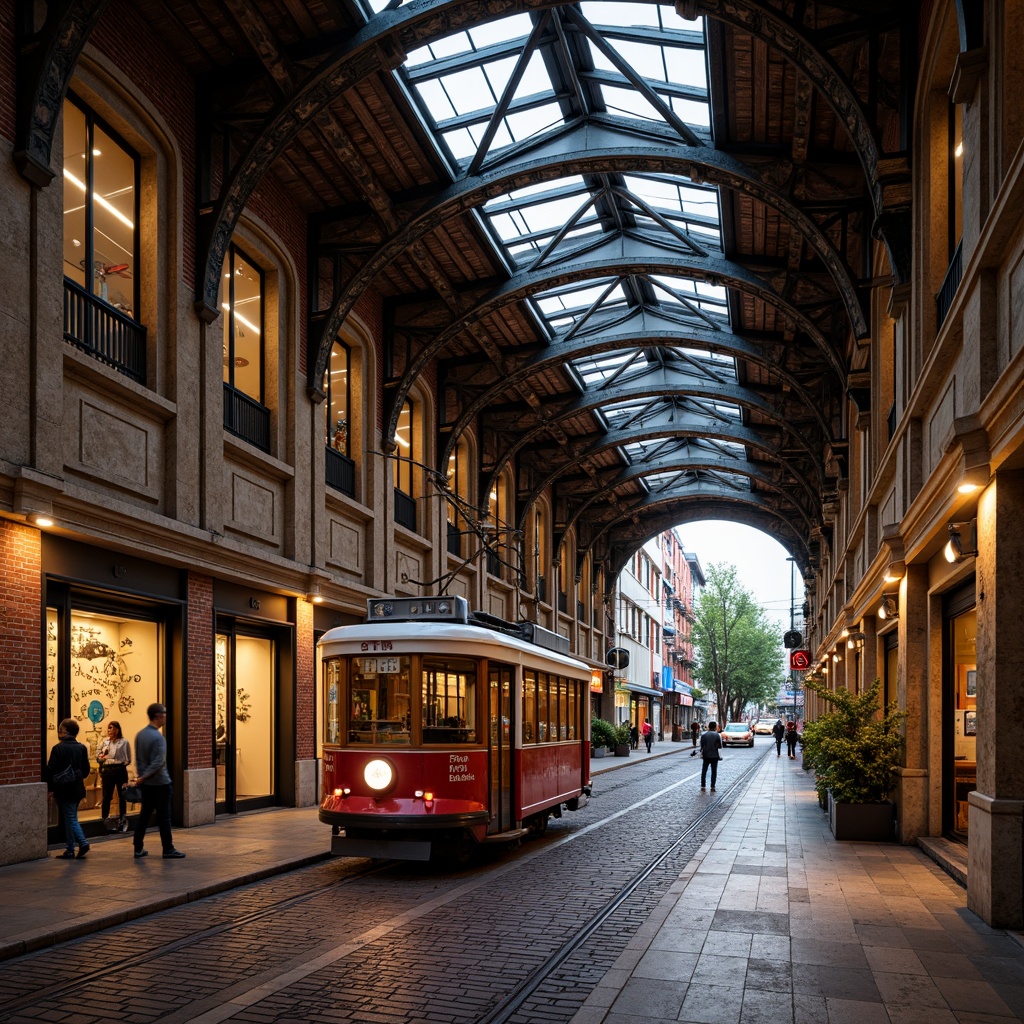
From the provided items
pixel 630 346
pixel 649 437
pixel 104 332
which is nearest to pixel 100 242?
pixel 104 332

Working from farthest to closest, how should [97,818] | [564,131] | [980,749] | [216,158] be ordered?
[564,131] → [216,158] → [97,818] → [980,749]

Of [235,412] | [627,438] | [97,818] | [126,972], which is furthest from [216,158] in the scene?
[627,438]

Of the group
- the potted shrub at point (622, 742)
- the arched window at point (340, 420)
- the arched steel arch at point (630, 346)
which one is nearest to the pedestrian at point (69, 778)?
the arched window at point (340, 420)

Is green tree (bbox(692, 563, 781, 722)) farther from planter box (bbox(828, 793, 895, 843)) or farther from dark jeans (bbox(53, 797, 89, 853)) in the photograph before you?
dark jeans (bbox(53, 797, 89, 853))

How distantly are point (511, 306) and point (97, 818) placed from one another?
15.9 m

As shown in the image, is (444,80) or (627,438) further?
(627,438)

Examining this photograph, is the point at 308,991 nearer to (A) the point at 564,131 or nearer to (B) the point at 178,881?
(B) the point at 178,881

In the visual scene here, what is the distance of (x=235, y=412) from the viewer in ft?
56.5

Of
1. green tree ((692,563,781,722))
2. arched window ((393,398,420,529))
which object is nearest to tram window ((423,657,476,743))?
arched window ((393,398,420,529))

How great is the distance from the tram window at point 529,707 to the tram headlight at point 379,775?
234cm

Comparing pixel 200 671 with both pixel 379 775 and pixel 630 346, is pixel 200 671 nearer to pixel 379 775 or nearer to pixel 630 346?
pixel 379 775

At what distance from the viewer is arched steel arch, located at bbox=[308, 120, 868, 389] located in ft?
57.1

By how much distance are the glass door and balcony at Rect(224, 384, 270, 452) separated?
3.25m

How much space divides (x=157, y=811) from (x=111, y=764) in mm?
2276
